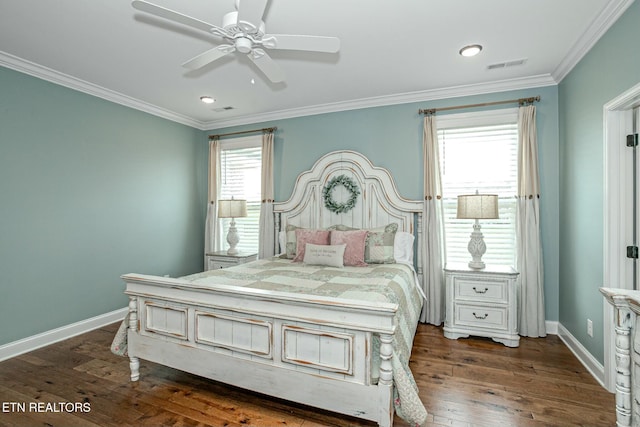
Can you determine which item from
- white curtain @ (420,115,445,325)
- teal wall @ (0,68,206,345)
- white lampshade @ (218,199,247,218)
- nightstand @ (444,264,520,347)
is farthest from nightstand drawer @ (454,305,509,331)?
teal wall @ (0,68,206,345)

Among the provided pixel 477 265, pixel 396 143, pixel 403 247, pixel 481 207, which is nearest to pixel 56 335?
pixel 403 247

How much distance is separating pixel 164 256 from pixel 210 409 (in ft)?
9.59

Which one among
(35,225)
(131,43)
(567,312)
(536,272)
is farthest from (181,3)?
(567,312)

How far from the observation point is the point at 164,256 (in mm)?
4609

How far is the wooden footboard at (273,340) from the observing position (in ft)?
5.86

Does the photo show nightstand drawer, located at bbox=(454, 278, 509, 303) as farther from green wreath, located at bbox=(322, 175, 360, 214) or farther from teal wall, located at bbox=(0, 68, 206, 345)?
teal wall, located at bbox=(0, 68, 206, 345)

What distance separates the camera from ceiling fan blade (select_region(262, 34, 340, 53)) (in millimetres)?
2055

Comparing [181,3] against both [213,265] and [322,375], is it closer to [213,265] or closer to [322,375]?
[322,375]

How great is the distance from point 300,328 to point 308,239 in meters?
1.87

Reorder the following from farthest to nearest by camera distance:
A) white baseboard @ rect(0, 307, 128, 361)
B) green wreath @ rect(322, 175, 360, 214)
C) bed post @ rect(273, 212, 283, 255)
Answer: bed post @ rect(273, 212, 283, 255)
green wreath @ rect(322, 175, 360, 214)
white baseboard @ rect(0, 307, 128, 361)

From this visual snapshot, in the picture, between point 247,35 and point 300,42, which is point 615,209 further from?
point 247,35

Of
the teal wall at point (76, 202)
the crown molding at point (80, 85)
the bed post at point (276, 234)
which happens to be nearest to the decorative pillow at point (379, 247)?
the bed post at point (276, 234)

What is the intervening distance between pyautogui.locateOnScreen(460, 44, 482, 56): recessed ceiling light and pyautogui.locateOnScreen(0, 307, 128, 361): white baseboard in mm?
4688

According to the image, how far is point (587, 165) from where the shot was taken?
110 inches
